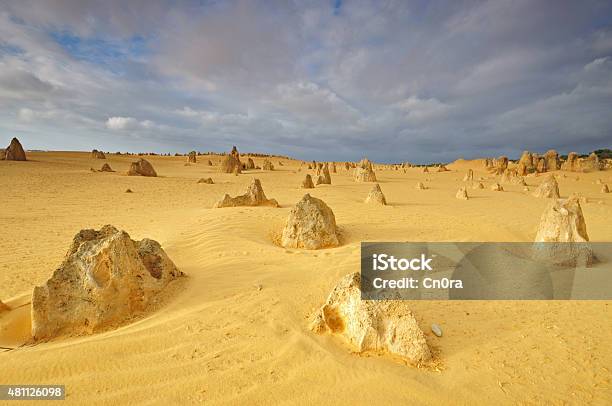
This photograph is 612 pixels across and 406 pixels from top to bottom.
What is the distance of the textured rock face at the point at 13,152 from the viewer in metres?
30.5

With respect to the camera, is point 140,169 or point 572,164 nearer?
point 140,169

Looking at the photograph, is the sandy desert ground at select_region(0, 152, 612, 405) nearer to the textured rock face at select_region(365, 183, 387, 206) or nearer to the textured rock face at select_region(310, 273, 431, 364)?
the textured rock face at select_region(310, 273, 431, 364)

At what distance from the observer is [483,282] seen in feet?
15.6

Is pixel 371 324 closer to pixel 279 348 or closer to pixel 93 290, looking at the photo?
pixel 279 348

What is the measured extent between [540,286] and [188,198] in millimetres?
14148

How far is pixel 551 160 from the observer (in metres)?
38.3

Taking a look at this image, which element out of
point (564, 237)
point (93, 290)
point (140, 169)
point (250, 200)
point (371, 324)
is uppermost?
point (140, 169)

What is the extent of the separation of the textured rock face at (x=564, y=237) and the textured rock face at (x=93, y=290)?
6.11 m

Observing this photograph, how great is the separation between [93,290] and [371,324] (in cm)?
305

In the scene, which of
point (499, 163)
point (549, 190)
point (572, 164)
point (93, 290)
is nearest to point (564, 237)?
point (93, 290)

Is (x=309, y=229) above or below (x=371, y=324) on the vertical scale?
above

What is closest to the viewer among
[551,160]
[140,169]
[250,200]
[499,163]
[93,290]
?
[93,290]

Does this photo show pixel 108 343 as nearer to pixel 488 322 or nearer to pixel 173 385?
pixel 173 385

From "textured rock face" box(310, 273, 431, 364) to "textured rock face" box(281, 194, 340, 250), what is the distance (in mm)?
3016
